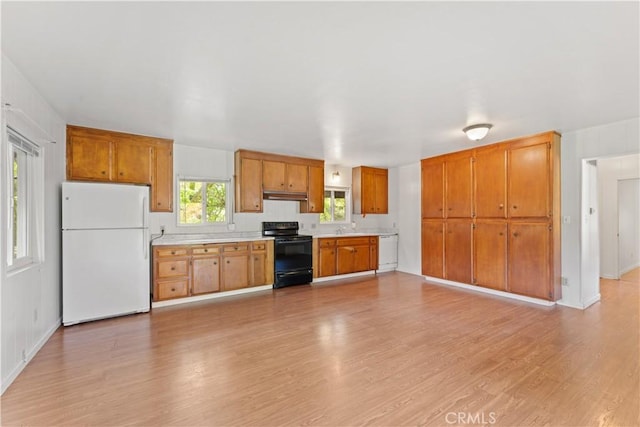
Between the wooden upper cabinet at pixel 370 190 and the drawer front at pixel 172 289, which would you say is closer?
the drawer front at pixel 172 289

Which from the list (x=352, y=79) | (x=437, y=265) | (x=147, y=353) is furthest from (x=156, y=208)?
(x=437, y=265)

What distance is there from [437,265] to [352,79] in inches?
163

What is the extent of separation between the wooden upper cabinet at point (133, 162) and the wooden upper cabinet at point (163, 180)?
9cm

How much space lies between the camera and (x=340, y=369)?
7.96 ft

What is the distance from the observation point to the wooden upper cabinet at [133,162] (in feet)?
13.3

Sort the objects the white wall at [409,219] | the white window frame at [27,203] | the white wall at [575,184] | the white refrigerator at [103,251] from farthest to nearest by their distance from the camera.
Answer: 1. the white wall at [409,219]
2. the white wall at [575,184]
3. the white refrigerator at [103,251]
4. the white window frame at [27,203]

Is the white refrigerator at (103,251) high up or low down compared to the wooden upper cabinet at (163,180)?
down

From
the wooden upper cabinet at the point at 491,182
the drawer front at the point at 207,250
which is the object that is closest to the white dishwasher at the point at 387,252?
the wooden upper cabinet at the point at 491,182

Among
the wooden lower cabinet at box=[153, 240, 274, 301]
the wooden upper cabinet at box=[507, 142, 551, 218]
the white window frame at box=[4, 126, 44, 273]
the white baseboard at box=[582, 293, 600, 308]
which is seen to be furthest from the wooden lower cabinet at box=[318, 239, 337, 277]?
the white window frame at box=[4, 126, 44, 273]

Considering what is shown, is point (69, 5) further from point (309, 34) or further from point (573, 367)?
point (573, 367)

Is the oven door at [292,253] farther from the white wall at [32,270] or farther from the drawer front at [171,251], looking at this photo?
the white wall at [32,270]

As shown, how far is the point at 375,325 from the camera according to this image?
134 inches

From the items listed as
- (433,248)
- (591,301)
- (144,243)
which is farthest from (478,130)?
(144,243)

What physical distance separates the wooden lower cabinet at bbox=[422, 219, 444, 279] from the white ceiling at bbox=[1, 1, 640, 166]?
2266mm
